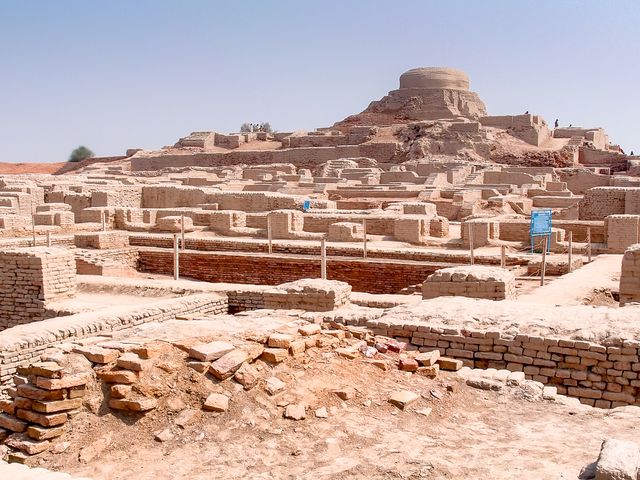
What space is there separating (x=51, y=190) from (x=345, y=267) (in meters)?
15.0

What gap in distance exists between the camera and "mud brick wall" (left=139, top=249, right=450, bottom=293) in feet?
42.5

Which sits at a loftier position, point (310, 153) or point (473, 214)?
point (310, 153)

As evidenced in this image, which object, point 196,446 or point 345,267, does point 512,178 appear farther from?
point 196,446

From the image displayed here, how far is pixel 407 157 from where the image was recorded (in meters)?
40.0

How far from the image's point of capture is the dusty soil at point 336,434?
12.8 feet

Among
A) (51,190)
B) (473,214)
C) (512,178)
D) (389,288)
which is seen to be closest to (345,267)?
(389,288)

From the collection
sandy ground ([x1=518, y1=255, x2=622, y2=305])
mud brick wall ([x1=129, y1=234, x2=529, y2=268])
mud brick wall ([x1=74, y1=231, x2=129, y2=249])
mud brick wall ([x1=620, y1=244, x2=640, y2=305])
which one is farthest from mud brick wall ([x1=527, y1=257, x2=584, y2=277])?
mud brick wall ([x1=74, y1=231, x2=129, y2=249])

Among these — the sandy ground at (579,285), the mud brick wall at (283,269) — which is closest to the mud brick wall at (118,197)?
the mud brick wall at (283,269)

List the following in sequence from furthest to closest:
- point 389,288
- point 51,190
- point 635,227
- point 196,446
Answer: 1. point 51,190
2. point 635,227
3. point 389,288
4. point 196,446

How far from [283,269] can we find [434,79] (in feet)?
133

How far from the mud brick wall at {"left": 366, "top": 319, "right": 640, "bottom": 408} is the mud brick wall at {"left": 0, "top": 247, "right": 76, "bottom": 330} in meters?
5.83

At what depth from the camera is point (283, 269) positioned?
14.1m

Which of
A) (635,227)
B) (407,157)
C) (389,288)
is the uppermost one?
(407,157)

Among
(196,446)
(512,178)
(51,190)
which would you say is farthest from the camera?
(512,178)
